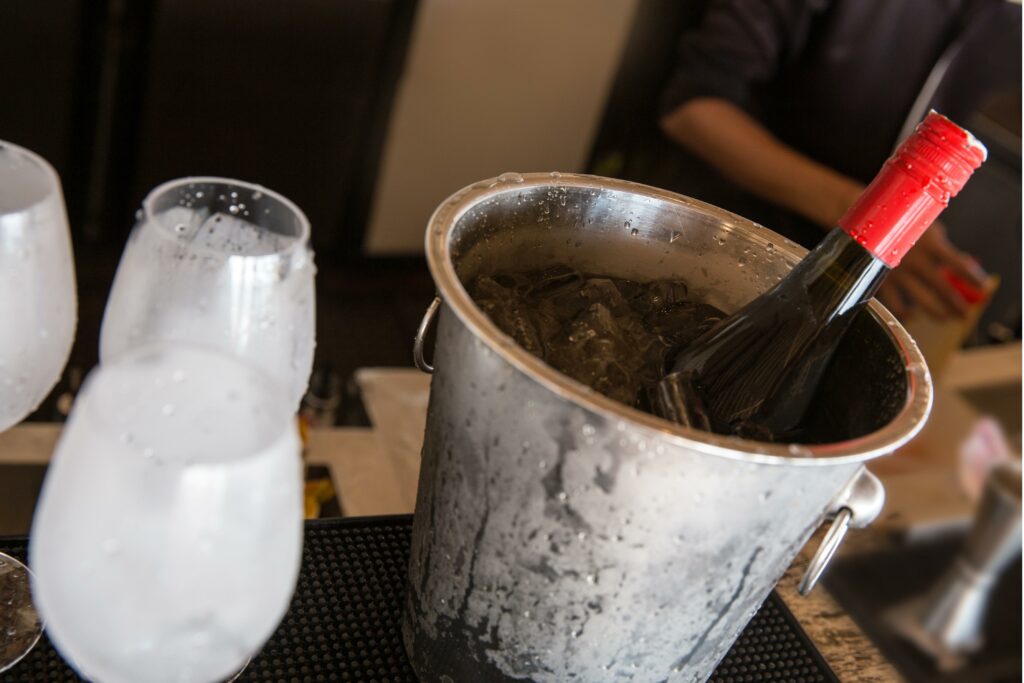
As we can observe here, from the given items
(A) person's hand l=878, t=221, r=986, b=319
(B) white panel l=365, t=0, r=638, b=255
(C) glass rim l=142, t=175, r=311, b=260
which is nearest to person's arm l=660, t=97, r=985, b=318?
(A) person's hand l=878, t=221, r=986, b=319

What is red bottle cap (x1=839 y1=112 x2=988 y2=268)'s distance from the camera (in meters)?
0.60

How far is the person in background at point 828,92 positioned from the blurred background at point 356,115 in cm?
25

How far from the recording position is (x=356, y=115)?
2895mm

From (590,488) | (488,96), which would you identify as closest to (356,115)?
(488,96)

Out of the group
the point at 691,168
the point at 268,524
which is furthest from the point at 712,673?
the point at 691,168

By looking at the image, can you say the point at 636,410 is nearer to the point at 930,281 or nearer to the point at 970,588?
the point at 930,281

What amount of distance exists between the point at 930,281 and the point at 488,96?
60.1 inches

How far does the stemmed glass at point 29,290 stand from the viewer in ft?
1.78

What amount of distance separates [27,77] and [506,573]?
2.30m

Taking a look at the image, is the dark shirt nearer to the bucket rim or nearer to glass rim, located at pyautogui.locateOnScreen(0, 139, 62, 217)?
the bucket rim

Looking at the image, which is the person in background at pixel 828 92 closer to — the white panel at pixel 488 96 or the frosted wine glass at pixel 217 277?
the white panel at pixel 488 96

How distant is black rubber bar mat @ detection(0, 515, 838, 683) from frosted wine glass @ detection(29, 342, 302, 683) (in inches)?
7.5

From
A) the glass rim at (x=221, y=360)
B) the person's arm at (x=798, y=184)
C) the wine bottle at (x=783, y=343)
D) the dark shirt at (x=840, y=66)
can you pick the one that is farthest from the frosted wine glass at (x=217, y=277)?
the dark shirt at (x=840, y=66)

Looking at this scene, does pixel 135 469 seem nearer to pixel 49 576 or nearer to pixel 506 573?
pixel 49 576
